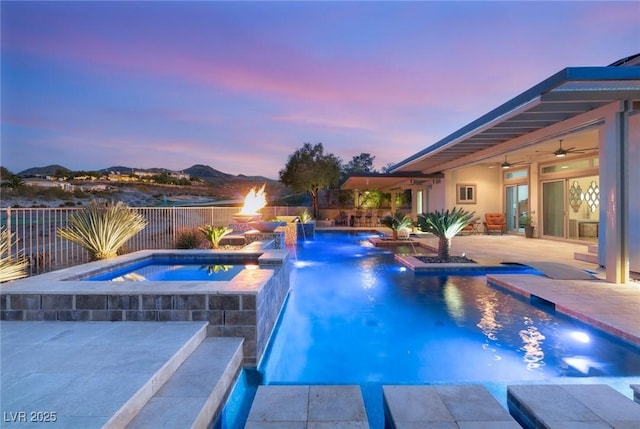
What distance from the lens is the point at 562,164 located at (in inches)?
503

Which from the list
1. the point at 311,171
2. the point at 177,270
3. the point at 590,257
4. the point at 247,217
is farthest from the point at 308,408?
the point at 311,171

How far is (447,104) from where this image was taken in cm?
1770

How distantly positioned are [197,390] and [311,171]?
24.3 m

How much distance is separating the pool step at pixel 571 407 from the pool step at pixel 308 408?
113 cm

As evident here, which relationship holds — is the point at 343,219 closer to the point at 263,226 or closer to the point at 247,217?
the point at 247,217

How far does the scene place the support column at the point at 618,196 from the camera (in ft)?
19.7

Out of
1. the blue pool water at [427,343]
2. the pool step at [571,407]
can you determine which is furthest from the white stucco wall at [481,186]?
the pool step at [571,407]

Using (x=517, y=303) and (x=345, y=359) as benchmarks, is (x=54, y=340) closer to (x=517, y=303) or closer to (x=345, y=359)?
(x=345, y=359)

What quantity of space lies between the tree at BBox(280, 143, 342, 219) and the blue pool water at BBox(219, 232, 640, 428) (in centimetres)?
1987

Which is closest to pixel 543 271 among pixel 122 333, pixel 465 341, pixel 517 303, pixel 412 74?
pixel 517 303

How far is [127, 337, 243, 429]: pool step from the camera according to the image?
2.12 meters

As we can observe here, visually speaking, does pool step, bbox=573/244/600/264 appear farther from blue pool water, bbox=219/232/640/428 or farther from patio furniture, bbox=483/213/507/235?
patio furniture, bbox=483/213/507/235

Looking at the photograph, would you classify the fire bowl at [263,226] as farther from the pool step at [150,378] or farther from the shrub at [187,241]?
the pool step at [150,378]

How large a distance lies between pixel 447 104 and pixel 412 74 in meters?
4.30
